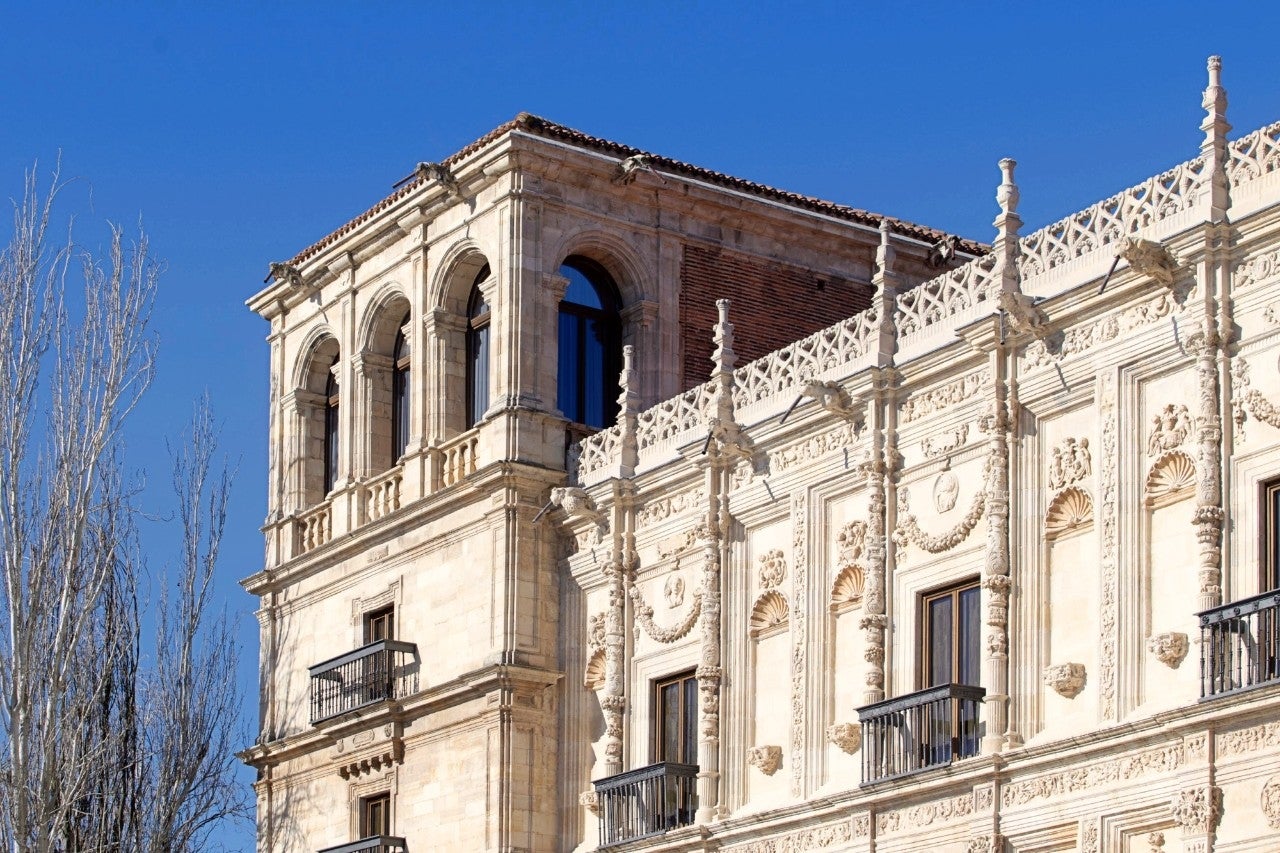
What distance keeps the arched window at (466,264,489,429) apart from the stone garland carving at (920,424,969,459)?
6.99 meters

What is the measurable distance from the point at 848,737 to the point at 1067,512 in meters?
3.15

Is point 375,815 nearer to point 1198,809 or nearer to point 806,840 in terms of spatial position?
point 806,840

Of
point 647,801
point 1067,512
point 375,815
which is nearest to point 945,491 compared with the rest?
point 1067,512

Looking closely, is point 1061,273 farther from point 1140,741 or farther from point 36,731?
point 36,731

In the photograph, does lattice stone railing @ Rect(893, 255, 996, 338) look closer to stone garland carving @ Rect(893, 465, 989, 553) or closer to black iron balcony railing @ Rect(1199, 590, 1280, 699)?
stone garland carving @ Rect(893, 465, 989, 553)

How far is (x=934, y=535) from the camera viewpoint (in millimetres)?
23312

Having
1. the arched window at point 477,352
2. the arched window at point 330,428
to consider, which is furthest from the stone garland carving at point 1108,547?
the arched window at point 330,428

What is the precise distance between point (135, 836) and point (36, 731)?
259 cm

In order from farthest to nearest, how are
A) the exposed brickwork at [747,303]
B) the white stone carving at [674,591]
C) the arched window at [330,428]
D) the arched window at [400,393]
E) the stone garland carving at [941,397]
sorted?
the arched window at [330,428] → the arched window at [400,393] → the exposed brickwork at [747,303] → the white stone carving at [674,591] → the stone garland carving at [941,397]

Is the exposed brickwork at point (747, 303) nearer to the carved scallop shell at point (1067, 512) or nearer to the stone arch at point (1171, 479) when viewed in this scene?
the carved scallop shell at point (1067, 512)

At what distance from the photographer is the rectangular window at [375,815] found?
95.8 ft

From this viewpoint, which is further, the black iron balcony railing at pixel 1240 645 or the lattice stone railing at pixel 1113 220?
the lattice stone railing at pixel 1113 220

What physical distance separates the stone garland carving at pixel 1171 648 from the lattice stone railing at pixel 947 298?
366cm

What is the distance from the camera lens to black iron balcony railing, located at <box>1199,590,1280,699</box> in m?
19.4
